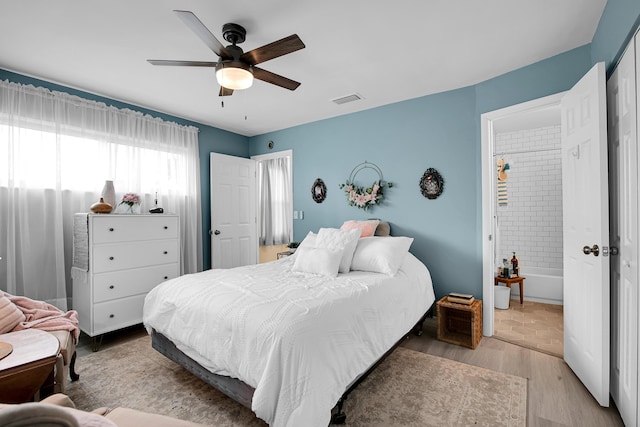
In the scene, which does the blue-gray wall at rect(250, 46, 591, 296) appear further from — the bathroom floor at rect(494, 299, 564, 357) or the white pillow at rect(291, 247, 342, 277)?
the white pillow at rect(291, 247, 342, 277)

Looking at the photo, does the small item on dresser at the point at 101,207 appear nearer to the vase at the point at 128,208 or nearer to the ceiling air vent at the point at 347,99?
the vase at the point at 128,208

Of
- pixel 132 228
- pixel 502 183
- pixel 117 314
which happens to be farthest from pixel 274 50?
pixel 502 183

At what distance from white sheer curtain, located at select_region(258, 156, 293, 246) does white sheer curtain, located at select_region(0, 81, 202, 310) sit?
2.37m

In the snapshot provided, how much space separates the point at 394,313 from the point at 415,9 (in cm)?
212

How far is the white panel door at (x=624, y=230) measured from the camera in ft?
5.08

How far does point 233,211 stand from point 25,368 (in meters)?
3.41

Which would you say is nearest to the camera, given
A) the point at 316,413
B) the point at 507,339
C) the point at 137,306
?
the point at 316,413

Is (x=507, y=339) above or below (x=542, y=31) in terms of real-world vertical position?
below

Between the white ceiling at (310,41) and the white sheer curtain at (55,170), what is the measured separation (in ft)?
A: 0.99

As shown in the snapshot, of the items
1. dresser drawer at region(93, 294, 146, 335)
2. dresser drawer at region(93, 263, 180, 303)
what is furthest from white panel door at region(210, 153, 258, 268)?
dresser drawer at region(93, 294, 146, 335)

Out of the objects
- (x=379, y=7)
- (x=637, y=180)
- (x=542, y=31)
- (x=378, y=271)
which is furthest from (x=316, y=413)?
(x=542, y=31)

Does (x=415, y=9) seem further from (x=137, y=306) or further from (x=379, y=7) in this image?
(x=137, y=306)

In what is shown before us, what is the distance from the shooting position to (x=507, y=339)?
2889 mm

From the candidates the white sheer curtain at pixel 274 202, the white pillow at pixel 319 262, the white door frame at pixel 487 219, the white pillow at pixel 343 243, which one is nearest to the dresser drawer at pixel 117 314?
the white pillow at pixel 319 262
